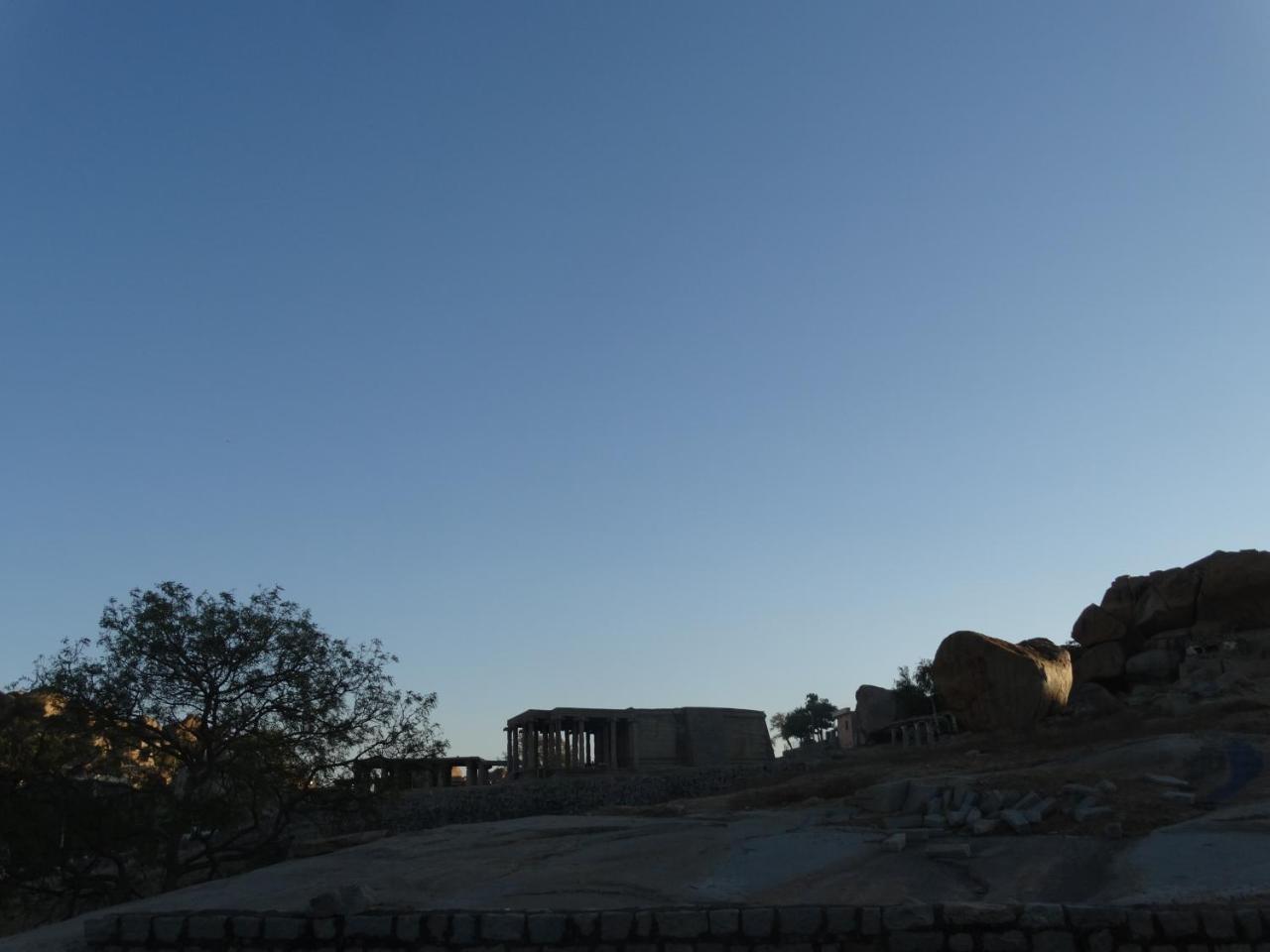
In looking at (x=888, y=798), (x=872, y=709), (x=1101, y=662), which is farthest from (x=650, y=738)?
(x=888, y=798)

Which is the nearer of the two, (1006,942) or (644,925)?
(1006,942)

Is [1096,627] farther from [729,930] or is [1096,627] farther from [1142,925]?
[729,930]

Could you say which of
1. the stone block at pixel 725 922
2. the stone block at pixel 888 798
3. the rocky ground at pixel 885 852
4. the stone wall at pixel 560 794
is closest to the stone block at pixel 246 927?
the rocky ground at pixel 885 852

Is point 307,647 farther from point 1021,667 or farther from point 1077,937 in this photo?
point 1021,667

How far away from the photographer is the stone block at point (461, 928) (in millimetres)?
8812

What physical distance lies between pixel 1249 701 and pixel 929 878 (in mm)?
13452

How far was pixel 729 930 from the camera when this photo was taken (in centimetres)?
862

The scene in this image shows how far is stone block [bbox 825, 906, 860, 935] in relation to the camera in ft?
28.0

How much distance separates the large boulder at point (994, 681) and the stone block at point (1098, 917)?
45.4 feet

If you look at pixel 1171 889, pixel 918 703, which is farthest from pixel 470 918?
pixel 918 703

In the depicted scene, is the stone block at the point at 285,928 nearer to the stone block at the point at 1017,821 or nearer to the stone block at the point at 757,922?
the stone block at the point at 757,922

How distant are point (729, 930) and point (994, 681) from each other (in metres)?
14.7

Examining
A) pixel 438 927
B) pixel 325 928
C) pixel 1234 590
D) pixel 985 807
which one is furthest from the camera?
pixel 1234 590

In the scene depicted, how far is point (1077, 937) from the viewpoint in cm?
825
